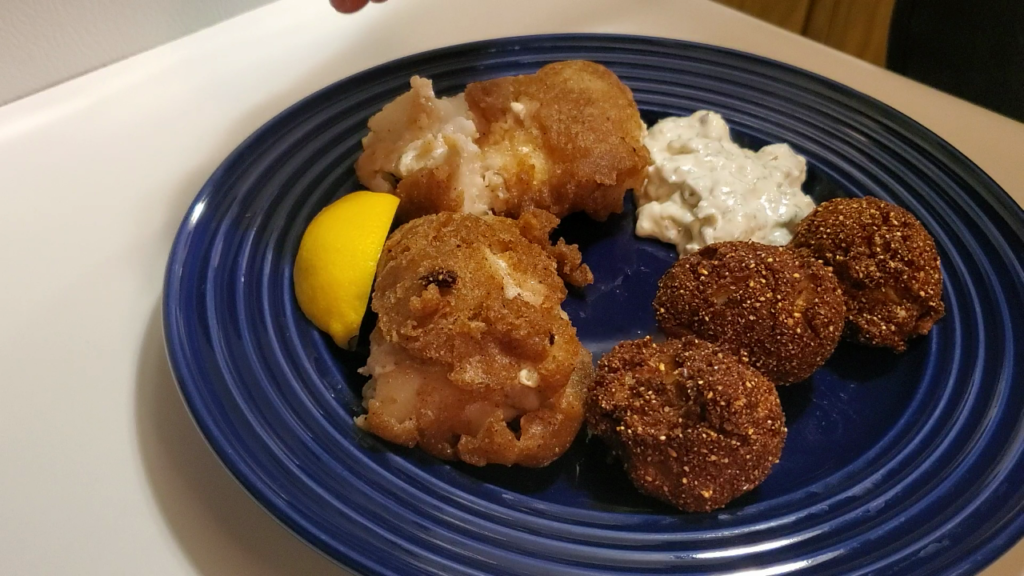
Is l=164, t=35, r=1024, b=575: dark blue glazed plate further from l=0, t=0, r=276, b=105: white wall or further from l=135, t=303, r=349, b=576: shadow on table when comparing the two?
l=0, t=0, r=276, b=105: white wall

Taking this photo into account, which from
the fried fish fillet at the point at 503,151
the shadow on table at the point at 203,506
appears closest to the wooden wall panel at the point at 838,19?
the fried fish fillet at the point at 503,151

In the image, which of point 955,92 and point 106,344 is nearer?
point 106,344

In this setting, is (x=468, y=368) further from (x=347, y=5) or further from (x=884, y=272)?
(x=347, y=5)

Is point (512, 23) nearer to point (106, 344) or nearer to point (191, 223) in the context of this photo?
point (191, 223)

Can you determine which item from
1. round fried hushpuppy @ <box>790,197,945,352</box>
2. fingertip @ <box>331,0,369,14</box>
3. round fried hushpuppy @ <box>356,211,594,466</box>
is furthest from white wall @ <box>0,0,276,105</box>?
round fried hushpuppy @ <box>790,197,945,352</box>

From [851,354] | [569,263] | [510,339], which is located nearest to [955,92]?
[851,354]

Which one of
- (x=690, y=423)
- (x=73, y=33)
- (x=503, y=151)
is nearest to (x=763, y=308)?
(x=690, y=423)
